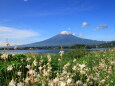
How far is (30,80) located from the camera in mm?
4113

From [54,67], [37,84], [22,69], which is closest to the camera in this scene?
[37,84]

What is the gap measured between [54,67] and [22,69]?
1600mm

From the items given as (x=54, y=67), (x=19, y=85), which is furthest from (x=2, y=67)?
(x=19, y=85)

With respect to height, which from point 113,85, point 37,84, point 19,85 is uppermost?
point 19,85

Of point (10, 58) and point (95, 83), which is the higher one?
point (10, 58)

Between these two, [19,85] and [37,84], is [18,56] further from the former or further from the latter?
[19,85]

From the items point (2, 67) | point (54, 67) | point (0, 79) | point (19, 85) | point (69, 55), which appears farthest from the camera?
point (69, 55)

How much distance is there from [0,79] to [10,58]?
267 centimetres

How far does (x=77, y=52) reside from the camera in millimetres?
21656

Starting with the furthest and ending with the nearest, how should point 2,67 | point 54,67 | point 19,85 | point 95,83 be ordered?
point 54,67, point 2,67, point 95,83, point 19,85

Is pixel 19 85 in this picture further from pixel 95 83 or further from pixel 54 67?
pixel 54 67

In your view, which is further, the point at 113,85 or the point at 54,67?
the point at 54,67

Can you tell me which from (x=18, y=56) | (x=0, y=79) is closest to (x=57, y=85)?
(x=0, y=79)

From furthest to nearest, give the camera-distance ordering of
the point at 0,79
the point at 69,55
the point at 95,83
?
the point at 69,55
the point at 0,79
the point at 95,83
